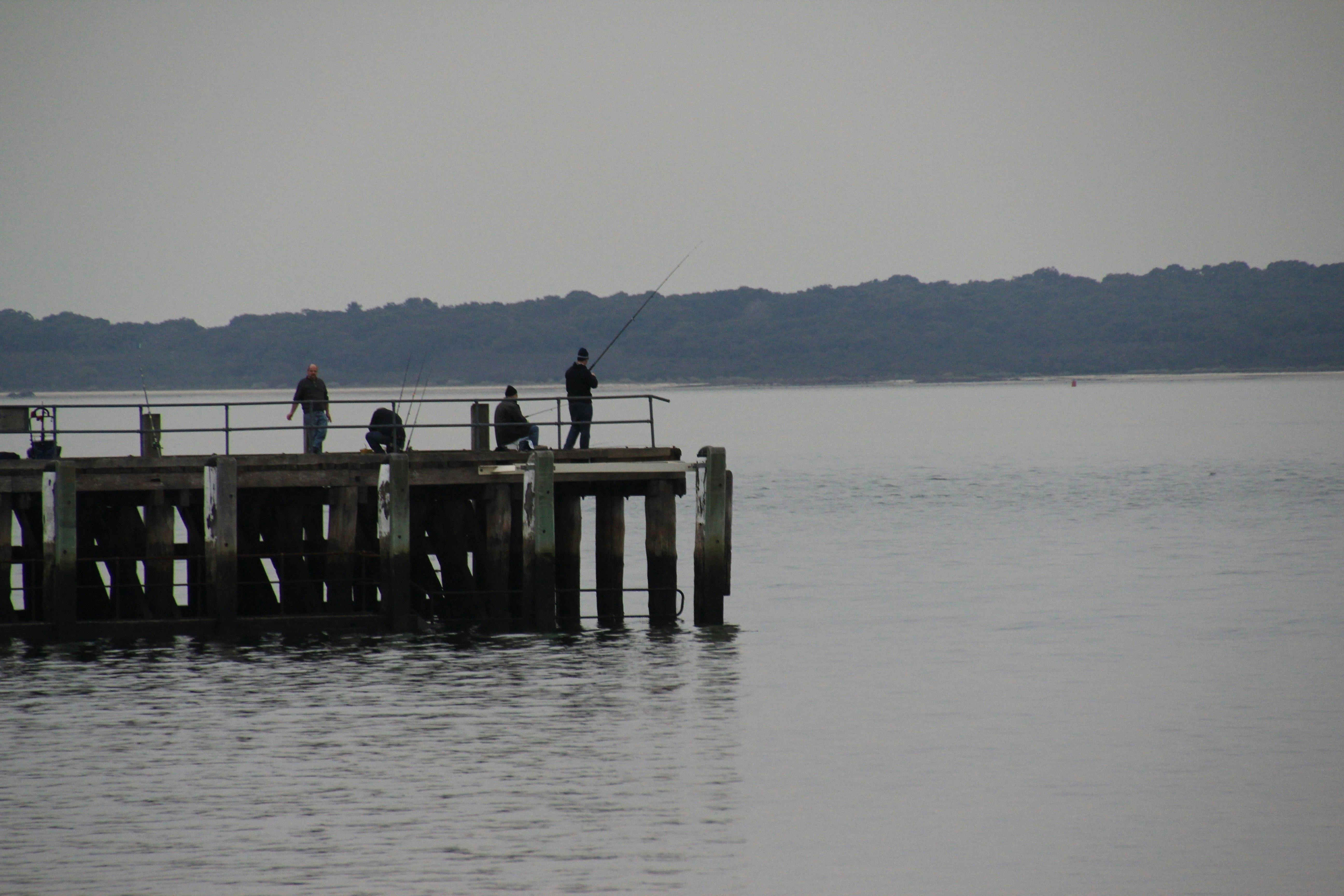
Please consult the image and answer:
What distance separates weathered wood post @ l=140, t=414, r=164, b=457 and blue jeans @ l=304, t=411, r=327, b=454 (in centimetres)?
205

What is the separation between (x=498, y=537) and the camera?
22.3 meters

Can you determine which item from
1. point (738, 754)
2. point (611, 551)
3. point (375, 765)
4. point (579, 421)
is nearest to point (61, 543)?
point (375, 765)

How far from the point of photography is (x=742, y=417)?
589 feet

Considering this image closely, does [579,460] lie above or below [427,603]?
above

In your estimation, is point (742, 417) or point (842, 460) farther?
point (742, 417)

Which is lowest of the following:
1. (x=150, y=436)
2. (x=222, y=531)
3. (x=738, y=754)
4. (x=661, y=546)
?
(x=738, y=754)

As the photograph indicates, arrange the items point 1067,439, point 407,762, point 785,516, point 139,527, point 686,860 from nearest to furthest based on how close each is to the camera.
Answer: point 686,860
point 407,762
point 139,527
point 785,516
point 1067,439

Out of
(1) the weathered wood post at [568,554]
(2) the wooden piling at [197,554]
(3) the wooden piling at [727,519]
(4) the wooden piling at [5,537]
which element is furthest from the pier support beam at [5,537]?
(3) the wooden piling at [727,519]

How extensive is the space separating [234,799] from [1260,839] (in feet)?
31.3

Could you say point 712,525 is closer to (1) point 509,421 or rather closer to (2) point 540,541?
(2) point 540,541

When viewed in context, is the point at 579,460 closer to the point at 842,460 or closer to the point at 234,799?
the point at 234,799

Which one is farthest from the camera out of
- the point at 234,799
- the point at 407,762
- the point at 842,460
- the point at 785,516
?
the point at 842,460

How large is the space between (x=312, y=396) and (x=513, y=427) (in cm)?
342

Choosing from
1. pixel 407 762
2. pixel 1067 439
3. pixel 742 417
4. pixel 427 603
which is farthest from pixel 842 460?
pixel 742 417
